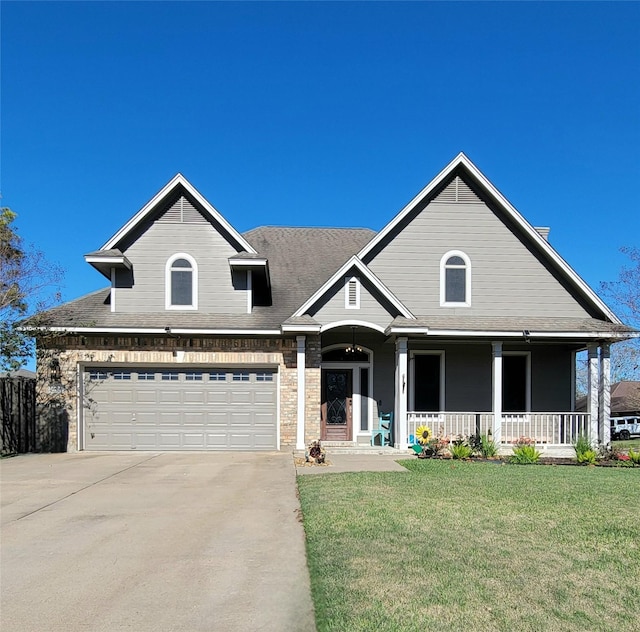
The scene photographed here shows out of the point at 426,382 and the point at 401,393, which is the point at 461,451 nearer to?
the point at 401,393

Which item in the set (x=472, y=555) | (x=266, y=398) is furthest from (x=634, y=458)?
(x=472, y=555)

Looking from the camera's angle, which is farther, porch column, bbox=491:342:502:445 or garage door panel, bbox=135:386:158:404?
garage door panel, bbox=135:386:158:404

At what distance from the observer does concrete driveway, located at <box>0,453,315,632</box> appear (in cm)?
465

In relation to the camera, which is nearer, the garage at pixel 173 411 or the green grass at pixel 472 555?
the green grass at pixel 472 555

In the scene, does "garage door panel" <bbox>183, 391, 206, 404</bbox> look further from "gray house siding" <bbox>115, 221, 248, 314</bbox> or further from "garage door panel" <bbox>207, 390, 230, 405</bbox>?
"gray house siding" <bbox>115, 221, 248, 314</bbox>

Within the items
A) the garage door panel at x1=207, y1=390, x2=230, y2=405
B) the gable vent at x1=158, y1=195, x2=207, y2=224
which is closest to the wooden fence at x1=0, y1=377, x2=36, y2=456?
the garage door panel at x1=207, y1=390, x2=230, y2=405

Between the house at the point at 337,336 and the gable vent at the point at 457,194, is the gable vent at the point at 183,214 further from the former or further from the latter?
the gable vent at the point at 457,194

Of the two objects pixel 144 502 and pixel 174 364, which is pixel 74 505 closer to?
pixel 144 502

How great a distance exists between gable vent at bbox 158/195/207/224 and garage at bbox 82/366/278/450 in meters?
4.10

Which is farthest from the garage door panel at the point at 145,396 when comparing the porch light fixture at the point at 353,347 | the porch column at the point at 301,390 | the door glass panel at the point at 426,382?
the door glass panel at the point at 426,382

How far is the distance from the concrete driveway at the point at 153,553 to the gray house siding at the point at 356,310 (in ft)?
15.7

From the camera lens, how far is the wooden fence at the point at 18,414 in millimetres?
14570

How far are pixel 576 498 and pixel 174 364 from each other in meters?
10.3

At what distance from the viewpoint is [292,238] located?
20.4 metres
